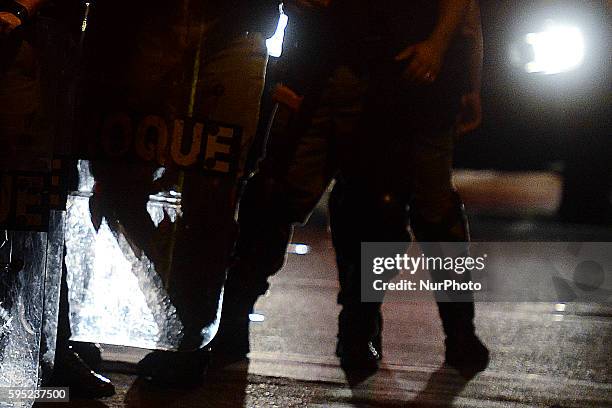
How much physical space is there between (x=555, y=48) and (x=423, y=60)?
0.67 metres

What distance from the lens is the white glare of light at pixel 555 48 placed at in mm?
3596

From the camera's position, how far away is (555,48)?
3633 mm

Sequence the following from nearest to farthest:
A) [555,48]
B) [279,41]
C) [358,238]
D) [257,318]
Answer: [358,238] → [279,41] → [555,48] → [257,318]

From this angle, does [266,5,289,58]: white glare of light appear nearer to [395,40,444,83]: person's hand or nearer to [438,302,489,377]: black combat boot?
[395,40,444,83]: person's hand

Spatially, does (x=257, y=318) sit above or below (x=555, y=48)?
below

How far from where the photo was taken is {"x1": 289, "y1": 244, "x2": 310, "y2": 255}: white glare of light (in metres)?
6.07

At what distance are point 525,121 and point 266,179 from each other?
1.69 meters

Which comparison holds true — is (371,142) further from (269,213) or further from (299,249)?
(299,249)

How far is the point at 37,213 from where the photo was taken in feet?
7.75

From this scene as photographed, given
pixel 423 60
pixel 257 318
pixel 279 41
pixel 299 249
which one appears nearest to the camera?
pixel 423 60

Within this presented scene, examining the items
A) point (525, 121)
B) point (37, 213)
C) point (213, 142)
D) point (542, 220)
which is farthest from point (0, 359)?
point (542, 220)

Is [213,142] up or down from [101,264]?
up

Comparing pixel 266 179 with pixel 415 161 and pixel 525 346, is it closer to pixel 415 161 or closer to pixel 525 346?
Answer: pixel 415 161

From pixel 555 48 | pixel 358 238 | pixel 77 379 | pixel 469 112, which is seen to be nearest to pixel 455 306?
pixel 358 238
